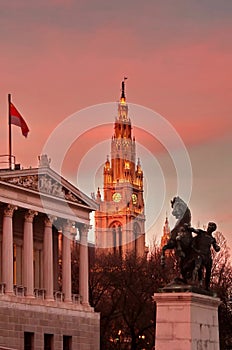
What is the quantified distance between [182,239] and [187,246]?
0.44 m

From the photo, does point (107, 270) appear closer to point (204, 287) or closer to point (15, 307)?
point (15, 307)

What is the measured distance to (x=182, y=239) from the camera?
153 feet

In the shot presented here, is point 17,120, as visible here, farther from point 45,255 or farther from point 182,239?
point 182,239

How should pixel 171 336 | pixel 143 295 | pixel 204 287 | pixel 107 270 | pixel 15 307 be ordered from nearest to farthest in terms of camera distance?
pixel 171 336 → pixel 204 287 → pixel 15 307 → pixel 143 295 → pixel 107 270

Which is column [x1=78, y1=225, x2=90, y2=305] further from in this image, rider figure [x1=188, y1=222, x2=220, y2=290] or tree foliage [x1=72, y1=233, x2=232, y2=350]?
rider figure [x1=188, y1=222, x2=220, y2=290]

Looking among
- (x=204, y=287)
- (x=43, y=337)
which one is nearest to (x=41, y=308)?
(x=43, y=337)

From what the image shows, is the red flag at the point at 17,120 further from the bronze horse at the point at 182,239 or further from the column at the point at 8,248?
the bronze horse at the point at 182,239

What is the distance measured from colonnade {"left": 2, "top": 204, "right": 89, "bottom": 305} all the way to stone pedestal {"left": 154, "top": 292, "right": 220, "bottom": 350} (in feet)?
149

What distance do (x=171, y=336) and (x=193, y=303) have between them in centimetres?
151

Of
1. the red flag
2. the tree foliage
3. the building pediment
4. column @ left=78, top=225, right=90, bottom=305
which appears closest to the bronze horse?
the building pediment

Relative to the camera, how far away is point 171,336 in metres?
45.4

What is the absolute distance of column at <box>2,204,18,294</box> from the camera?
9038 centimetres

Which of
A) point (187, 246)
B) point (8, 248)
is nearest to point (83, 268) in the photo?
point (8, 248)

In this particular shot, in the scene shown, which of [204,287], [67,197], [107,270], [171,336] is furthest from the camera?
[107,270]
